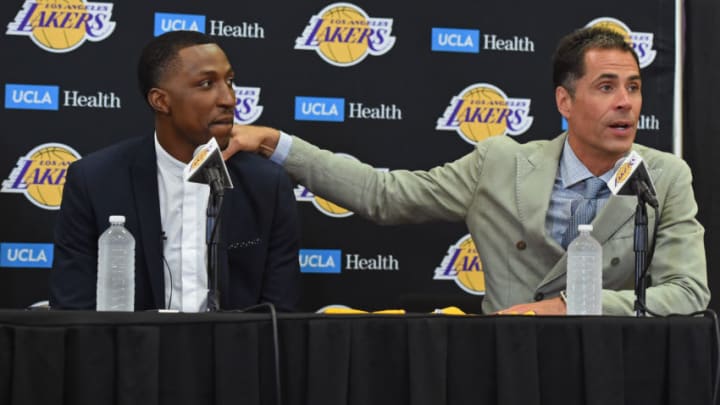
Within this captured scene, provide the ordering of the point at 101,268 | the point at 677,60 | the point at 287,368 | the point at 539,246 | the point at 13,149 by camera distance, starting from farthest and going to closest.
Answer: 1. the point at 677,60
2. the point at 13,149
3. the point at 539,246
4. the point at 101,268
5. the point at 287,368

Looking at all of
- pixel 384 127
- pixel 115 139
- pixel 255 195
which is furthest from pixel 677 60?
pixel 115 139

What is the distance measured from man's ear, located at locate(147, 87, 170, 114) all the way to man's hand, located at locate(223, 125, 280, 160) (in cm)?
23

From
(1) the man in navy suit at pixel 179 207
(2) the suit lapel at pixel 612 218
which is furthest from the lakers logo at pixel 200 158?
(2) the suit lapel at pixel 612 218

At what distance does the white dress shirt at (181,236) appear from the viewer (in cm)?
297

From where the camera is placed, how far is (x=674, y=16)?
4.23 metres

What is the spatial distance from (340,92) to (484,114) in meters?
0.61

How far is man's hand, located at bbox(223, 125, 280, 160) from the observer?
3098 millimetres

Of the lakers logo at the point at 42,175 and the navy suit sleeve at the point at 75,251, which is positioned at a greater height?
the lakers logo at the point at 42,175

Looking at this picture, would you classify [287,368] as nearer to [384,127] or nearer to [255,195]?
[255,195]

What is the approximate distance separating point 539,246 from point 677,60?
1.58 meters

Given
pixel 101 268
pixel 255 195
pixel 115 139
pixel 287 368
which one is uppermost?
pixel 115 139

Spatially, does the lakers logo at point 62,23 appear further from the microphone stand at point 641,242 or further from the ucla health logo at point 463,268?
the microphone stand at point 641,242

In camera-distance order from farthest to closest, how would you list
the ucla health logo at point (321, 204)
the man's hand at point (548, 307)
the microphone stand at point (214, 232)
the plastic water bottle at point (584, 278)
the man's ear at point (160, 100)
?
the ucla health logo at point (321, 204) < the man's ear at point (160, 100) < the man's hand at point (548, 307) < the plastic water bottle at point (584, 278) < the microphone stand at point (214, 232)

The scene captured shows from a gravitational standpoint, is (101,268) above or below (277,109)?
below
